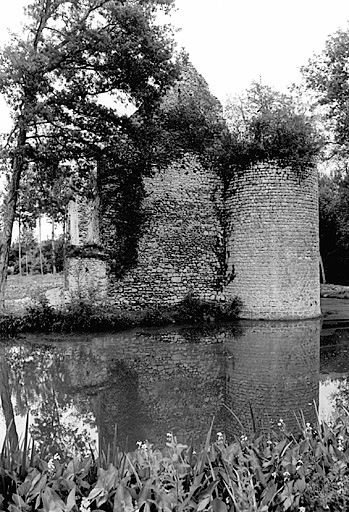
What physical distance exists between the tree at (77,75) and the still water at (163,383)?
14.6ft

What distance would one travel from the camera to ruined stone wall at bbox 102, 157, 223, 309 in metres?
14.4

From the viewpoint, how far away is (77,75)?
12.4 metres

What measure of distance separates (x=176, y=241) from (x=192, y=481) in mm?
12492

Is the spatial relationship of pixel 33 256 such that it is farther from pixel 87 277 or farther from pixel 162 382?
pixel 162 382

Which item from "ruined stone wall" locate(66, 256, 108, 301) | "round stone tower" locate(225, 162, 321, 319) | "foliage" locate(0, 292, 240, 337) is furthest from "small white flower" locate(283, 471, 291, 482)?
"round stone tower" locate(225, 162, 321, 319)

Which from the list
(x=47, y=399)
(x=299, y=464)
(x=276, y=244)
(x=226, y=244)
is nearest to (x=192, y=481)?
(x=299, y=464)

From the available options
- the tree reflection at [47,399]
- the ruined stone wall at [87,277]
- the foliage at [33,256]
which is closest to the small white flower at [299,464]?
the tree reflection at [47,399]

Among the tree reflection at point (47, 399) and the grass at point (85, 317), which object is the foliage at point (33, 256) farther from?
the tree reflection at point (47, 399)

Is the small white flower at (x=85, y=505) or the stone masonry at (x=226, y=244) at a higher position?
the stone masonry at (x=226, y=244)

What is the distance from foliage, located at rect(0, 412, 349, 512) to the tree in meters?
10.1

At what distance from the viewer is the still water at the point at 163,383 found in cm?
528

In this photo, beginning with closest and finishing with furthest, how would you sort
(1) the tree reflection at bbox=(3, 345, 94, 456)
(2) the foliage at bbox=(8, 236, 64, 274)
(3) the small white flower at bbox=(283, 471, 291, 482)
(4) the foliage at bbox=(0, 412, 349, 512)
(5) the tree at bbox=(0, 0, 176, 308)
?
1. (4) the foliage at bbox=(0, 412, 349, 512)
2. (3) the small white flower at bbox=(283, 471, 291, 482)
3. (1) the tree reflection at bbox=(3, 345, 94, 456)
4. (5) the tree at bbox=(0, 0, 176, 308)
5. (2) the foliage at bbox=(8, 236, 64, 274)

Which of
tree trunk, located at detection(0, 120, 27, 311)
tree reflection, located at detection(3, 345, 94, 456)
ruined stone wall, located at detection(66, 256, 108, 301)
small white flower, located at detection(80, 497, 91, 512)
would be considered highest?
tree trunk, located at detection(0, 120, 27, 311)

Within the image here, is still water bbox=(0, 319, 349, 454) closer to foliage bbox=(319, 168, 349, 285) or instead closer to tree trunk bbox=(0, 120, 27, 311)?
tree trunk bbox=(0, 120, 27, 311)
